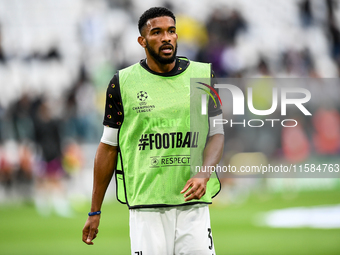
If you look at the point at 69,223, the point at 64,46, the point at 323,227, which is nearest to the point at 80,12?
the point at 64,46

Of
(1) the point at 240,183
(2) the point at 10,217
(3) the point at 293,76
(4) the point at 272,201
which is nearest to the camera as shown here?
(2) the point at 10,217

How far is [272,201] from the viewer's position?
456 inches

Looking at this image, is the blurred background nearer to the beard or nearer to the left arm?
the left arm

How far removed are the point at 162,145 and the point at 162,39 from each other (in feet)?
2.21

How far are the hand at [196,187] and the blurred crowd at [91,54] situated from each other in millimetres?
9109

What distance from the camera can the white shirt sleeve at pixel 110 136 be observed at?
3.54 metres

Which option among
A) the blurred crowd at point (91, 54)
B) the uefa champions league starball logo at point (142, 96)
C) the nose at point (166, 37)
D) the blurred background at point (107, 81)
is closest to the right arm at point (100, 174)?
the uefa champions league starball logo at point (142, 96)

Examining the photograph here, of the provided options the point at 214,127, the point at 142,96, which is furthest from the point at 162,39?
the point at 214,127

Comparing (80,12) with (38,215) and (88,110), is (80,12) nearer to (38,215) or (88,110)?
(88,110)

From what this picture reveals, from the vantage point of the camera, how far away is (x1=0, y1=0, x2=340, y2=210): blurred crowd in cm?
1287

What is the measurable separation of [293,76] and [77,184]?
18.9 ft

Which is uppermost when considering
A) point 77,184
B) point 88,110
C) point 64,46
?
point 64,46

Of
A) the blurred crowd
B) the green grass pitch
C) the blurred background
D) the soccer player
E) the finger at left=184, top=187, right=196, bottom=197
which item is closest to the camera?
the finger at left=184, top=187, right=196, bottom=197

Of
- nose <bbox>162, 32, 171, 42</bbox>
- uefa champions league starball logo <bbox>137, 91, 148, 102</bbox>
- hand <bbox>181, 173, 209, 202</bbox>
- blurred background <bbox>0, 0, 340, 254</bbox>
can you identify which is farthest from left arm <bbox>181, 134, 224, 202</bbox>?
blurred background <bbox>0, 0, 340, 254</bbox>
